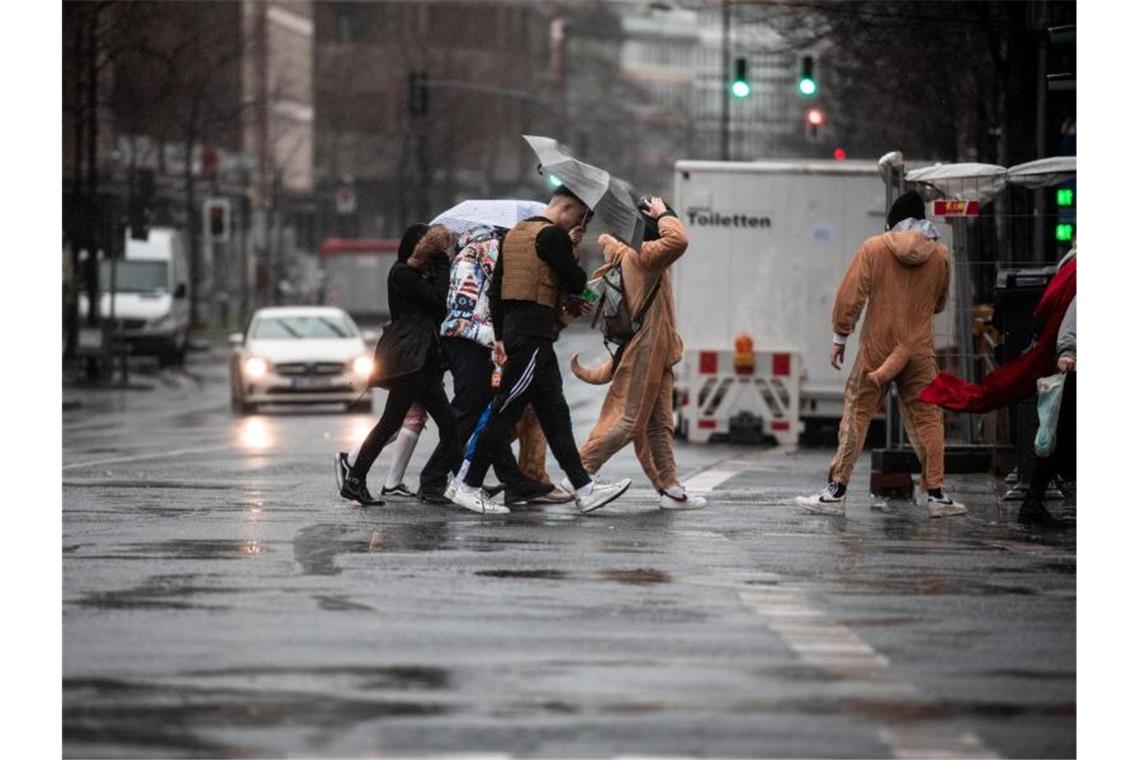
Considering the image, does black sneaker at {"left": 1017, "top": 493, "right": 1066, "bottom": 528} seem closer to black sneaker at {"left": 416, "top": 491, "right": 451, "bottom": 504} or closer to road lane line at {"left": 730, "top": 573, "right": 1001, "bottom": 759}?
black sneaker at {"left": 416, "top": 491, "right": 451, "bottom": 504}

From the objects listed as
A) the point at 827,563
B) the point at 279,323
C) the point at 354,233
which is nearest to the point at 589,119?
the point at 354,233

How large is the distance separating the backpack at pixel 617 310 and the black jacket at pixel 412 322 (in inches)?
37.0

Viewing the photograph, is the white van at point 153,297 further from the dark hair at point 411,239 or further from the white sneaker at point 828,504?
the white sneaker at point 828,504

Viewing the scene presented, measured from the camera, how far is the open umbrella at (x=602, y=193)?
47.2 feet

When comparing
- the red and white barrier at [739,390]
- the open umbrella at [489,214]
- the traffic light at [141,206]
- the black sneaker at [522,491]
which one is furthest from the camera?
the traffic light at [141,206]

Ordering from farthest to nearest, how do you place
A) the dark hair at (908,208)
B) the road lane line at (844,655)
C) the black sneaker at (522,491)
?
the black sneaker at (522,491), the dark hair at (908,208), the road lane line at (844,655)

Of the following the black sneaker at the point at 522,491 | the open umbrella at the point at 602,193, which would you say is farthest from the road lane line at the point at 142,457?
the open umbrella at the point at 602,193

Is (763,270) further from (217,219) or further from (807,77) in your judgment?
(217,219)

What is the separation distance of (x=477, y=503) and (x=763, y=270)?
1135 centimetres

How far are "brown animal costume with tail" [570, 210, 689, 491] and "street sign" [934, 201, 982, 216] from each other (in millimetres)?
3270

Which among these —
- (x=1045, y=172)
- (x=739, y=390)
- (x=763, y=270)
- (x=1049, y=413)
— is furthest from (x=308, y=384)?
(x=1049, y=413)

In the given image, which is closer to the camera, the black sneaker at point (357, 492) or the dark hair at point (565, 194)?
the dark hair at point (565, 194)

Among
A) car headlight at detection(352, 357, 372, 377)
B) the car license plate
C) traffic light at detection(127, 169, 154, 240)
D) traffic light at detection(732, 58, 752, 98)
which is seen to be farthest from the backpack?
traffic light at detection(127, 169, 154, 240)
